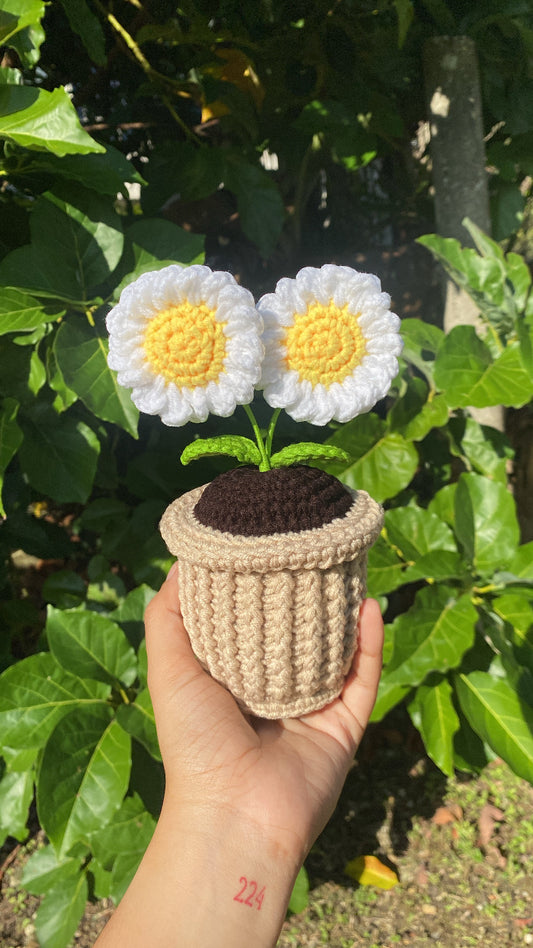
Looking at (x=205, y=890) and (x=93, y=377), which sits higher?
(x=93, y=377)

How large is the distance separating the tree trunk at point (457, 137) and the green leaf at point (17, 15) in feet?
2.78

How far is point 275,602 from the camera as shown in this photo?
2.31 feet

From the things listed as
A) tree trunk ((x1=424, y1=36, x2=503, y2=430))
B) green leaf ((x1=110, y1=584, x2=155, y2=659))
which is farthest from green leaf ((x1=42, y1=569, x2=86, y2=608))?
tree trunk ((x1=424, y1=36, x2=503, y2=430))

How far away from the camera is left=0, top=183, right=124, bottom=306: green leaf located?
91 cm

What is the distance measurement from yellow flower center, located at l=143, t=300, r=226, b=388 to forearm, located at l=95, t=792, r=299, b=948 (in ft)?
1.76

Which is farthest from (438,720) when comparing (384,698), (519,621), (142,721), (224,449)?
(224,449)

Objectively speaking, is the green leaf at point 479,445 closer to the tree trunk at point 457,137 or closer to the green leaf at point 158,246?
the tree trunk at point 457,137

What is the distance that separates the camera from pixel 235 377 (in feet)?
2.13

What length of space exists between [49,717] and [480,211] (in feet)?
4.40

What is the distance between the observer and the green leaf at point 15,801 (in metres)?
1.15

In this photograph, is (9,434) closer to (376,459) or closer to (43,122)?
(43,122)

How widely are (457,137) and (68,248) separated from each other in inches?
34.9

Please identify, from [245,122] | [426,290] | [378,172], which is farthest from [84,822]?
[378,172]

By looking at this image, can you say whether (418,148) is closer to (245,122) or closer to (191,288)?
(245,122)
